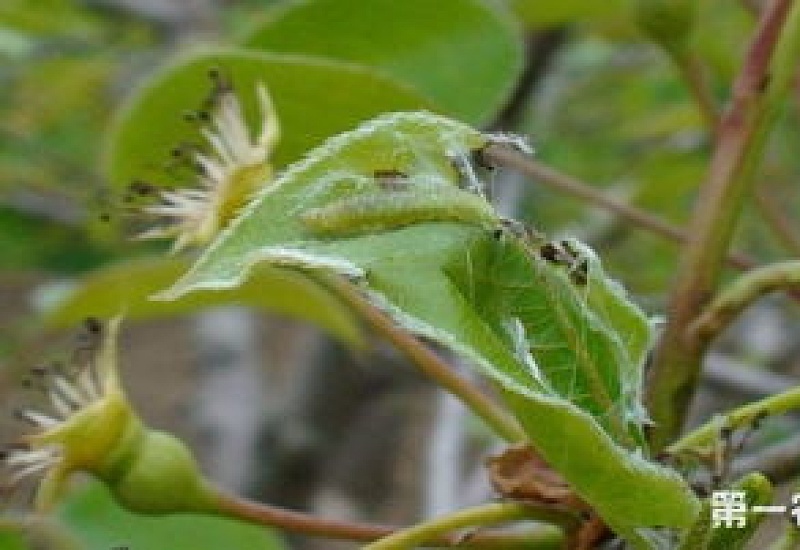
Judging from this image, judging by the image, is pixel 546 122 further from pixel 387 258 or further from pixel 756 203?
pixel 387 258

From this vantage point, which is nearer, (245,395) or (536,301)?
(536,301)

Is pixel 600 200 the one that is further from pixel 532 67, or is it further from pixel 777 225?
pixel 532 67

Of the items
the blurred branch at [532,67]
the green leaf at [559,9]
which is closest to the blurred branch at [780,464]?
the green leaf at [559,9]

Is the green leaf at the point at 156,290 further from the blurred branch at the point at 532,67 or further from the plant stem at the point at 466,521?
the blurred branch at the point at 532,67

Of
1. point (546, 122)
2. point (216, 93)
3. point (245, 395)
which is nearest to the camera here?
point (216, 93)

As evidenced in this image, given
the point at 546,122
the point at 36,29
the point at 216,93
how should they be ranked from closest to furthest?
the point at 216,93 → the point at 36,29 → the point at 546,122

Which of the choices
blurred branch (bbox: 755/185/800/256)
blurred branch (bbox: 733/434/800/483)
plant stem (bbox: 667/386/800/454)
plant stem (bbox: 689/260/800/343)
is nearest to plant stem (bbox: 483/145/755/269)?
blurred branch (bbox: 755/185/800/256)

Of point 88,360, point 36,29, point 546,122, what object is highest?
point 546,122

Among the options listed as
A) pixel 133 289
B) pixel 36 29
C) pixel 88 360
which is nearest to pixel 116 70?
pixel 36 29

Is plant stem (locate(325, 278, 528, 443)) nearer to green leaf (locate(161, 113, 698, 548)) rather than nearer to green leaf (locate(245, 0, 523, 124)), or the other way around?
green leaf (locate(161, 113, 698, 548))
